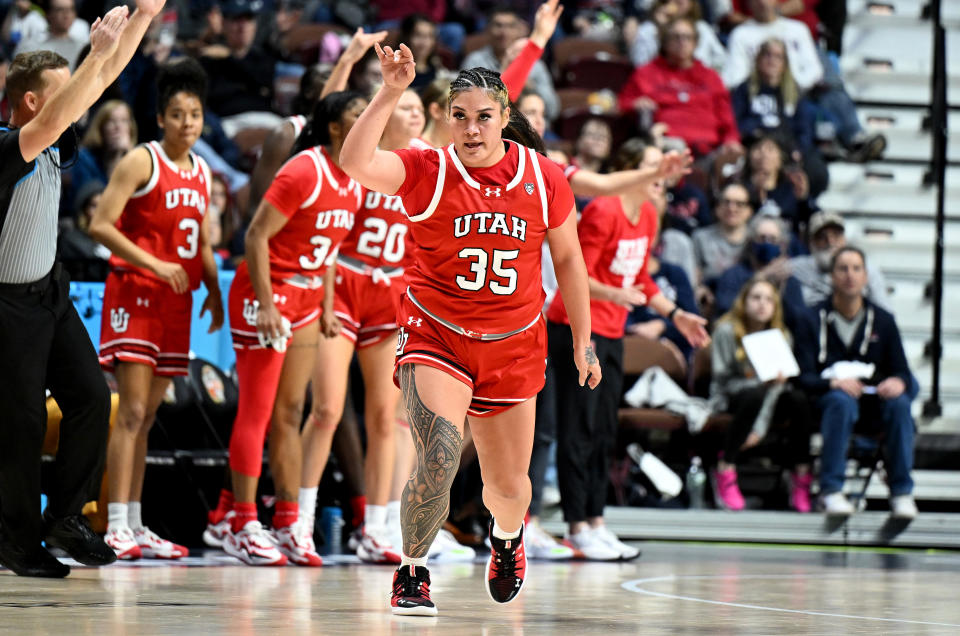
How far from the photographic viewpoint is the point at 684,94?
39.0 ft

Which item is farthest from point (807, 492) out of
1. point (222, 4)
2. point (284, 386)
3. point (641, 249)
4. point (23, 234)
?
point (222, 4)

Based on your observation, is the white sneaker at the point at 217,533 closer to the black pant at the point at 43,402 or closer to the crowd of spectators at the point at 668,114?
the black pant at the point at 43,402

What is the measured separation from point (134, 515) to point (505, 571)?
7.60 ft

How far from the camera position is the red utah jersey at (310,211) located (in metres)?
6.38

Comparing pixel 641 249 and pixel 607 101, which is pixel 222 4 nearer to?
pixel 607 101

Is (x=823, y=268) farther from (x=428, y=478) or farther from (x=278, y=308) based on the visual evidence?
(x=428, y=478)

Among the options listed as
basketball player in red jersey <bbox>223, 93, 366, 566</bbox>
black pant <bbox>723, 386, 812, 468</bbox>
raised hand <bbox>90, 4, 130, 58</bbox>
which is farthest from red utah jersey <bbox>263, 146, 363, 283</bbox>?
black pant <bbox>723, 386, 812, 468</bbox>

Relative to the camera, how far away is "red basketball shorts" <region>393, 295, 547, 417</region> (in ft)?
15.5

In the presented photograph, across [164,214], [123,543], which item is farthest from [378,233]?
[123,543]

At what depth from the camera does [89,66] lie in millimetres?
4645

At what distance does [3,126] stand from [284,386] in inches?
72.1

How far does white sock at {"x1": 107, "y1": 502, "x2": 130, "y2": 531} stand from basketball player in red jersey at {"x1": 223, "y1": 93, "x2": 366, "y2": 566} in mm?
505

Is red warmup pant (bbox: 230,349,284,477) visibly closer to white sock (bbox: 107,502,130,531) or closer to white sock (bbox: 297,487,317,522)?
white sock (bbox: 297,487,317,522)

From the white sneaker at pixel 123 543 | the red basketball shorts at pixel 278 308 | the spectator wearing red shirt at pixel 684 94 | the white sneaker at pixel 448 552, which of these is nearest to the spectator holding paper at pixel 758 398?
the white sneaker at pixel 448 552
